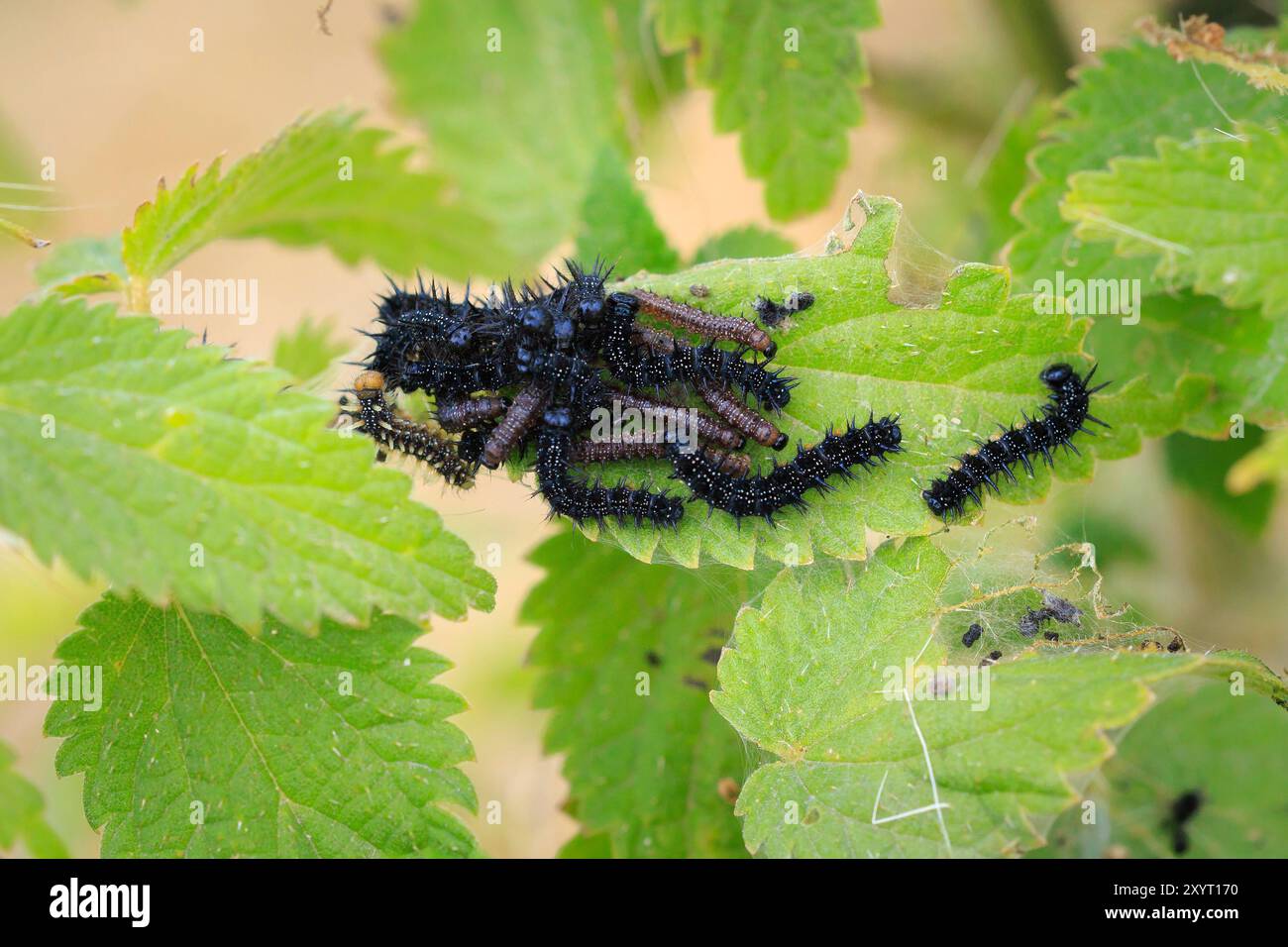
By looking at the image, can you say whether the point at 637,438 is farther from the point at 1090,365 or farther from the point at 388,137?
the point at 388,137

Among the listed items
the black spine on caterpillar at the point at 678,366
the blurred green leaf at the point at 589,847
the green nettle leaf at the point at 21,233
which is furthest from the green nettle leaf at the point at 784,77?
the blurred green leaf at the point at 589,847

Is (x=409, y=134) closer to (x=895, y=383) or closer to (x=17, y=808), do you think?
(x=895, y=383)

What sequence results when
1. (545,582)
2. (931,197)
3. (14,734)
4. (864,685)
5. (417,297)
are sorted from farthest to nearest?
(14,734)
(931,197)
(545,582)
(417,297)
(864,685)

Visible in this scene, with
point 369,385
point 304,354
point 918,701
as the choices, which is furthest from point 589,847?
point 304,354

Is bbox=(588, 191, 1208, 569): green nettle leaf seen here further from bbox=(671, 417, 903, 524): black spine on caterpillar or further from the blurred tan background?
the blurred tan background

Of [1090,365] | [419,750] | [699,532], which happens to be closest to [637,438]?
[699,532]

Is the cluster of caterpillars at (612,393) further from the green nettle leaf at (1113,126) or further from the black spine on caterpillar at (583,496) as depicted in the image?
the green nettle leaf at (1113,126)
